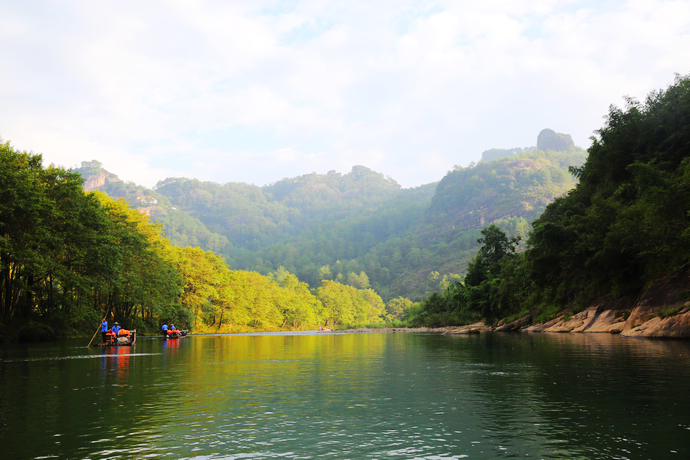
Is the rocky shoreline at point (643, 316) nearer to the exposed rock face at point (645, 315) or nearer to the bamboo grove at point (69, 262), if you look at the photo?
the exposed rock face at point (645, 315)

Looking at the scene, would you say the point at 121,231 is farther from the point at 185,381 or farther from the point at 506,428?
the point at 506,428

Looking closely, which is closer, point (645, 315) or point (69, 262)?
point (645, 315)

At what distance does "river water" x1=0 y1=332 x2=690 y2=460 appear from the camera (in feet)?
26.2

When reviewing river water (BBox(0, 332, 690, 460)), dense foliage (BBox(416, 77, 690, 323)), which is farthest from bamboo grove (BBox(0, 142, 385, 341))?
dense foliage (BBox(416, 77, 690, 323))

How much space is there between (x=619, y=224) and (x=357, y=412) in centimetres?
3453

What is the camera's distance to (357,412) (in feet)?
35.9

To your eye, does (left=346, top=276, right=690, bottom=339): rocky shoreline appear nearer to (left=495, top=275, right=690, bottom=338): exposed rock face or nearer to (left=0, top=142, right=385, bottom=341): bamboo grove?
(left=495, top=275, right=690, bottom=338): exposed rock face

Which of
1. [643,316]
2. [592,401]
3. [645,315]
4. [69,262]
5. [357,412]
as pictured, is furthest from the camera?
[69,262]

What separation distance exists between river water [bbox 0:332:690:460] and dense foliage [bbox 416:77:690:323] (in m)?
17.4

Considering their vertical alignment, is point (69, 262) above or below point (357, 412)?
above

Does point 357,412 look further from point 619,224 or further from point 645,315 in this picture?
point 619,224

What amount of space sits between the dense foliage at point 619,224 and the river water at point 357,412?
17.4 meters

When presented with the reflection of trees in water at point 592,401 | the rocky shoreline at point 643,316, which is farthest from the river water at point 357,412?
the rocky shoreline at point 643,316

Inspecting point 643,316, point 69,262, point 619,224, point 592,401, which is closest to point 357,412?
point 592,401
